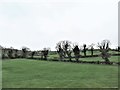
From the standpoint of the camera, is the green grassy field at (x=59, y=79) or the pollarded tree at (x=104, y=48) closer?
the green grassy field at (x=59, y=79)

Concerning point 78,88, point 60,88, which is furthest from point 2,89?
point 78,88

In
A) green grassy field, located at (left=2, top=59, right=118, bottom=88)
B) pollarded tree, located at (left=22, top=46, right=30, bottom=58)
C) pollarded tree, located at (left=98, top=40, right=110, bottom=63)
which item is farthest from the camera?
pollarded tree, located at (left=22, top=46, right=30, bottom=58)

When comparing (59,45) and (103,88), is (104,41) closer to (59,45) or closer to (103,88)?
(59,45)

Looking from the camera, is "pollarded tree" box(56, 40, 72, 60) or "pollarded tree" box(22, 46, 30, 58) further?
"pollarded tree" box(22, 46, 30, 58)

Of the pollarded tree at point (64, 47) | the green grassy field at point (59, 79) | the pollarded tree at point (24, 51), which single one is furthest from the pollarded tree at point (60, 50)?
the green grassy field at point (59, 79)

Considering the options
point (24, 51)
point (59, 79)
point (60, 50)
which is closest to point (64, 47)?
point (60, 50)

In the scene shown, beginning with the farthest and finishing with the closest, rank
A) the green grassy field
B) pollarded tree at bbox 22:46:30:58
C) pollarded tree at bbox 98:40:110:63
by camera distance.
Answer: pollarded tree at bbox 22:46:30:58 → pollarded tree at bbox 98:40:110:63 → the green grassy field

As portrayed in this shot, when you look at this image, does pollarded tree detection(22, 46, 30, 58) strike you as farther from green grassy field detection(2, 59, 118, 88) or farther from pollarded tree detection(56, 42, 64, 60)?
green grassy field detection(2, 59, 118, 88)

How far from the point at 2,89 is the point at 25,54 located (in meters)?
133

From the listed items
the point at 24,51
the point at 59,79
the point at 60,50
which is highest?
the point at 60,50

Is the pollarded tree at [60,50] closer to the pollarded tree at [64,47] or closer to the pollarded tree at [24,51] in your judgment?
the pollarded tree at [64,47]

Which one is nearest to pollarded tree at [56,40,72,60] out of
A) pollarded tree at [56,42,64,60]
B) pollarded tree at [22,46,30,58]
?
pollarded tree at [56,42,64,60]

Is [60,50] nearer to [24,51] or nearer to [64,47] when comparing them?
[64,47]

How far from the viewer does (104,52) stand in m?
104
